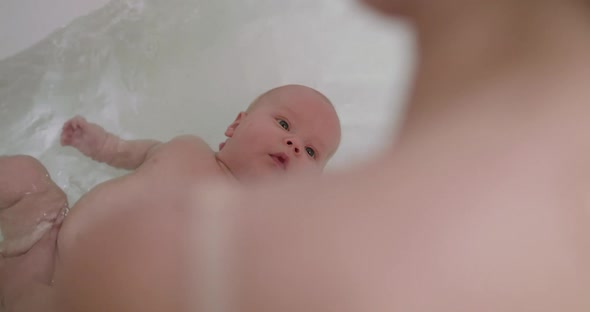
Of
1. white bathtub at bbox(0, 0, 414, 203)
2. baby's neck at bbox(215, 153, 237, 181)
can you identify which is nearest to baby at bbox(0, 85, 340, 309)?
baby's neck at bbox(215, 153, 237, 181)

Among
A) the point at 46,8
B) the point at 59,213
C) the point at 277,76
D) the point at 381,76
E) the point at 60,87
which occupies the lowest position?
the point at 59,213

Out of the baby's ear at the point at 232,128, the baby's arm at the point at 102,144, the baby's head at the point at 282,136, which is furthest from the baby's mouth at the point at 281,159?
the baby's arm at the point at 102,144

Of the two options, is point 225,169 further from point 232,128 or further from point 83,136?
point 83,136

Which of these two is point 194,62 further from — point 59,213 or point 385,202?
point 385,202

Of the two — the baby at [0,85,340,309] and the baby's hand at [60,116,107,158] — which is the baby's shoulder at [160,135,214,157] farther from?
the baby's hand at [60,116,107,158]

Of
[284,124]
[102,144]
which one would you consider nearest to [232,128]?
[284,124]

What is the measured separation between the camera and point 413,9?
2.16 ft

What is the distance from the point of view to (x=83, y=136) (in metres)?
1.07

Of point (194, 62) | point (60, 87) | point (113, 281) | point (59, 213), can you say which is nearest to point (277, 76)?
point (194, 62)

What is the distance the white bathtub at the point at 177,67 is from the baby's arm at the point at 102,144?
0.16 ft

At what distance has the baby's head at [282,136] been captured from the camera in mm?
913

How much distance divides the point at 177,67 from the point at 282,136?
44 cm

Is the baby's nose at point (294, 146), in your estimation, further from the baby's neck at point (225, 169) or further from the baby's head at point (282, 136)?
the baby's neck at point (225, 169)

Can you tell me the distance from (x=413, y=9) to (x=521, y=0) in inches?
4.7
